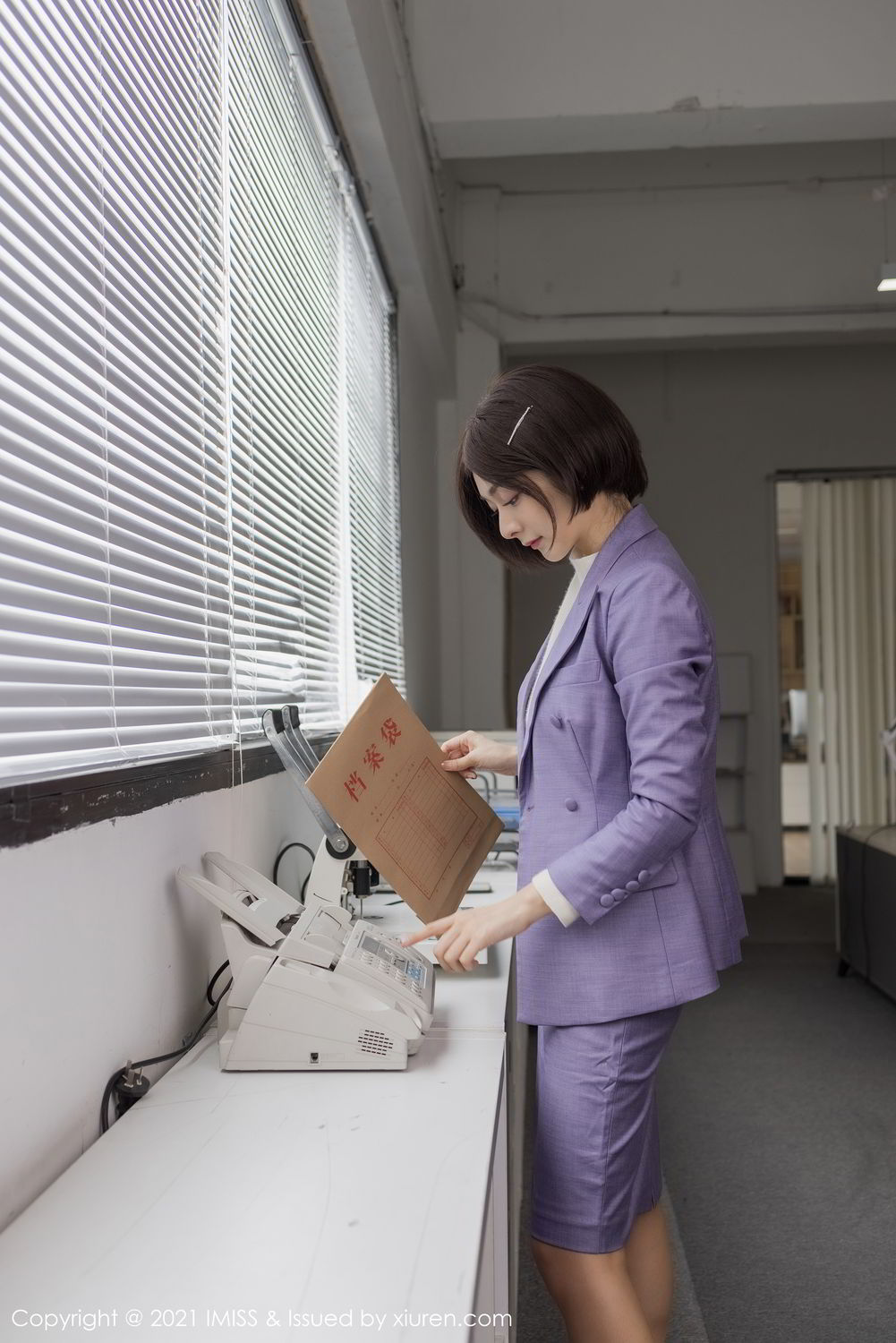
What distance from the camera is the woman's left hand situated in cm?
124

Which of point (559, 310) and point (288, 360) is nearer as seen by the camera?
point (288, 360)

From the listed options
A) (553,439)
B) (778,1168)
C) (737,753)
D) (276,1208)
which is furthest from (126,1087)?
(737,753)

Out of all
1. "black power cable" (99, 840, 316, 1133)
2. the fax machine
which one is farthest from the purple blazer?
"black power cable" (99, 840, 316, 1133)

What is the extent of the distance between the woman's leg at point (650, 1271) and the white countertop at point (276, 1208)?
40 centimetres

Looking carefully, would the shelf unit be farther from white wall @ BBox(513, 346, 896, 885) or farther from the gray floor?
the gray floor

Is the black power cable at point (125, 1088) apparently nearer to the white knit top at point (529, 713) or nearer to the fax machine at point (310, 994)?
the fax machine at point (310, 994)

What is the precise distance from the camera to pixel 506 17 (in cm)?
377

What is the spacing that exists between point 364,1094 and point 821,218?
546 cm

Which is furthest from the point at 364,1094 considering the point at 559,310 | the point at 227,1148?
the point at 559,310

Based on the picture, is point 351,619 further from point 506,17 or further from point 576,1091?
point 506,17

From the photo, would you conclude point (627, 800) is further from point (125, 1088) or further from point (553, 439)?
point (125, 1088)

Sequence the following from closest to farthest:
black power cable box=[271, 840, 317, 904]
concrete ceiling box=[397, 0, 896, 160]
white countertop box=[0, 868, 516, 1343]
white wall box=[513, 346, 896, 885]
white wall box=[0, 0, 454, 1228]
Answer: white countertop box=[0, 868, 516, 1343] → white wall box=[0, 0, 454, 1228] → black power cable box=[271, 840, 317, 904] → concrete ceiling box=[397, 0, 896, 160] → white wall box=[513, 346, 896, 885]

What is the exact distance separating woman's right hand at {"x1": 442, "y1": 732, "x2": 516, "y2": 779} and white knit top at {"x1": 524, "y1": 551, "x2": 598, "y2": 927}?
25cm

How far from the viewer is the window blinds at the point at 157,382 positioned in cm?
103
